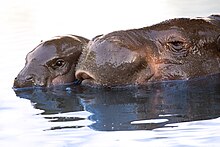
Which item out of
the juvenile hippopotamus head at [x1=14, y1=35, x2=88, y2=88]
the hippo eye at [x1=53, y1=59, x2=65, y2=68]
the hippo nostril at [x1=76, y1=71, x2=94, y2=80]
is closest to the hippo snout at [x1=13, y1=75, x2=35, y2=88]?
the juvenile hippopotamus head at [x1=14, y1=35, x2=88, y2=88]

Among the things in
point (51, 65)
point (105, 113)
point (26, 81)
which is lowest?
point (105, 113)

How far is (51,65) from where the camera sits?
285 inches

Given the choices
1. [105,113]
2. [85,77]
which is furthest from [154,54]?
[105,113]

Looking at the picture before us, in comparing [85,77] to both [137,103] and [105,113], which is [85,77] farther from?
[105,113]

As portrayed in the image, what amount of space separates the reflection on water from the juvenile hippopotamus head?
0.38 ft

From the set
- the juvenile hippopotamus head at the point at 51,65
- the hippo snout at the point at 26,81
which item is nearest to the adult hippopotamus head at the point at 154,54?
the juvenile hippopotamus head at the point at 51,65

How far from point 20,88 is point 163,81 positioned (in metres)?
1.47

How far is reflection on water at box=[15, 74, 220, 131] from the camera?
5.33 metres

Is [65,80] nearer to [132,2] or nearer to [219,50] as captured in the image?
[219,50]

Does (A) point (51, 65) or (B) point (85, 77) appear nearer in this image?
(B) point (85, 77)

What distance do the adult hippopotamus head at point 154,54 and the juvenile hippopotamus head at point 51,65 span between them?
287 mm

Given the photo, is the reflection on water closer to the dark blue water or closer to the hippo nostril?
the dark blue water

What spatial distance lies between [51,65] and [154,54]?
1063mm

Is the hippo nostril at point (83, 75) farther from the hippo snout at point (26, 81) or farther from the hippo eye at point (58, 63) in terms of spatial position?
the hippo snout at point (26, 81)
